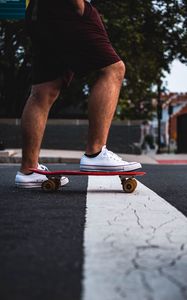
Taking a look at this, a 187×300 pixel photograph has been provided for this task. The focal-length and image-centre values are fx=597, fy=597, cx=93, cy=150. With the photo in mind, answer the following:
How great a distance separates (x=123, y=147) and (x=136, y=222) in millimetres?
20631

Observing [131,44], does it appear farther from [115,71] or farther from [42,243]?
[42,243]

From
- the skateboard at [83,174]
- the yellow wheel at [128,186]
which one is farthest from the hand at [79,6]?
the yellow wheel at [128,186]

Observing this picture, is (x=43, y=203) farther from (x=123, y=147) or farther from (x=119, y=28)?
(x=123, y=147)

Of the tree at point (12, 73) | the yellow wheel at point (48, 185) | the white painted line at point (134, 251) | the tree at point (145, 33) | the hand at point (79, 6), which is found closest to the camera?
the white painted line at point (134, 251)

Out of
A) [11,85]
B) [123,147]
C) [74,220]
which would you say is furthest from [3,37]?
[74,220]

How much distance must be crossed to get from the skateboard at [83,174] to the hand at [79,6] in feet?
3.68

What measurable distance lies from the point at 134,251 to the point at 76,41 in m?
2.37

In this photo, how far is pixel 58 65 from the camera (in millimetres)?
4395

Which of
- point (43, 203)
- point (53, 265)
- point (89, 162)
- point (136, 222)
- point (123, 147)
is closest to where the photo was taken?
point (53, 265)

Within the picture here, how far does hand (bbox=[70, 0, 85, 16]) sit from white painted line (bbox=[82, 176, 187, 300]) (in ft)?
4.59

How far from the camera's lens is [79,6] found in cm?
418

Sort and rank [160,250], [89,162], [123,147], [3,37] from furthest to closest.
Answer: [3,37] < [123,147] < [89,162] < [160,250]

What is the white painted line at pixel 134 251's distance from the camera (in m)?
1.64

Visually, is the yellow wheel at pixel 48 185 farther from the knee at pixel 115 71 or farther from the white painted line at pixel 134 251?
the knee at pixel 115 71
